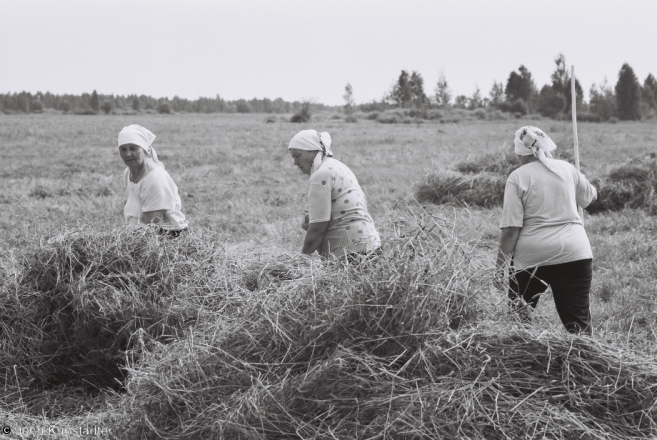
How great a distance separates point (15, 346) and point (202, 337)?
153 centimetres

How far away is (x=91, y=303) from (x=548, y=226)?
2.73 m

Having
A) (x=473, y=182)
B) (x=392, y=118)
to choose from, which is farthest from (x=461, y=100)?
(x=473, y=182)

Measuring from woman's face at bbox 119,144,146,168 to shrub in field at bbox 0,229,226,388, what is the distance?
656mm

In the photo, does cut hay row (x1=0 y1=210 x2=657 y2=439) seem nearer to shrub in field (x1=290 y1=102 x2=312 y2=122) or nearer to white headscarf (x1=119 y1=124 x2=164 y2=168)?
white headscarf (x1=119 y1=124 x2=164 y2=168)

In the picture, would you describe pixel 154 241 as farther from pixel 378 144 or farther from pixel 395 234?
pixel 378 144

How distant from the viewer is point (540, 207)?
385 centimetres

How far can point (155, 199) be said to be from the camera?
4566mm

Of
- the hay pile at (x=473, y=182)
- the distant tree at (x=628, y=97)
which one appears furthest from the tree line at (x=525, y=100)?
the hay pile at (x=473, y=182)

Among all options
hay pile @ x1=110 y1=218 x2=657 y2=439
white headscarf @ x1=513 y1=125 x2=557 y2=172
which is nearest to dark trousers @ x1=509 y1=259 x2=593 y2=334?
white headscarf @ x1=513 y1=125 x2=557 y2=172

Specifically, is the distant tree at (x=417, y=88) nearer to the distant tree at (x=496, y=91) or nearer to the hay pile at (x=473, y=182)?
the distant tree at (x=496, y=91)

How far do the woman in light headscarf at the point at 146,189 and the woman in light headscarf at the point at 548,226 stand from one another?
7.50 feet

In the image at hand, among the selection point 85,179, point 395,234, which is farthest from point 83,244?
point 85,179

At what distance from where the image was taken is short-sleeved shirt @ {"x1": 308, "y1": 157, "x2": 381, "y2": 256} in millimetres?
4059

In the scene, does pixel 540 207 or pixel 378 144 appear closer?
pixel 540 207
